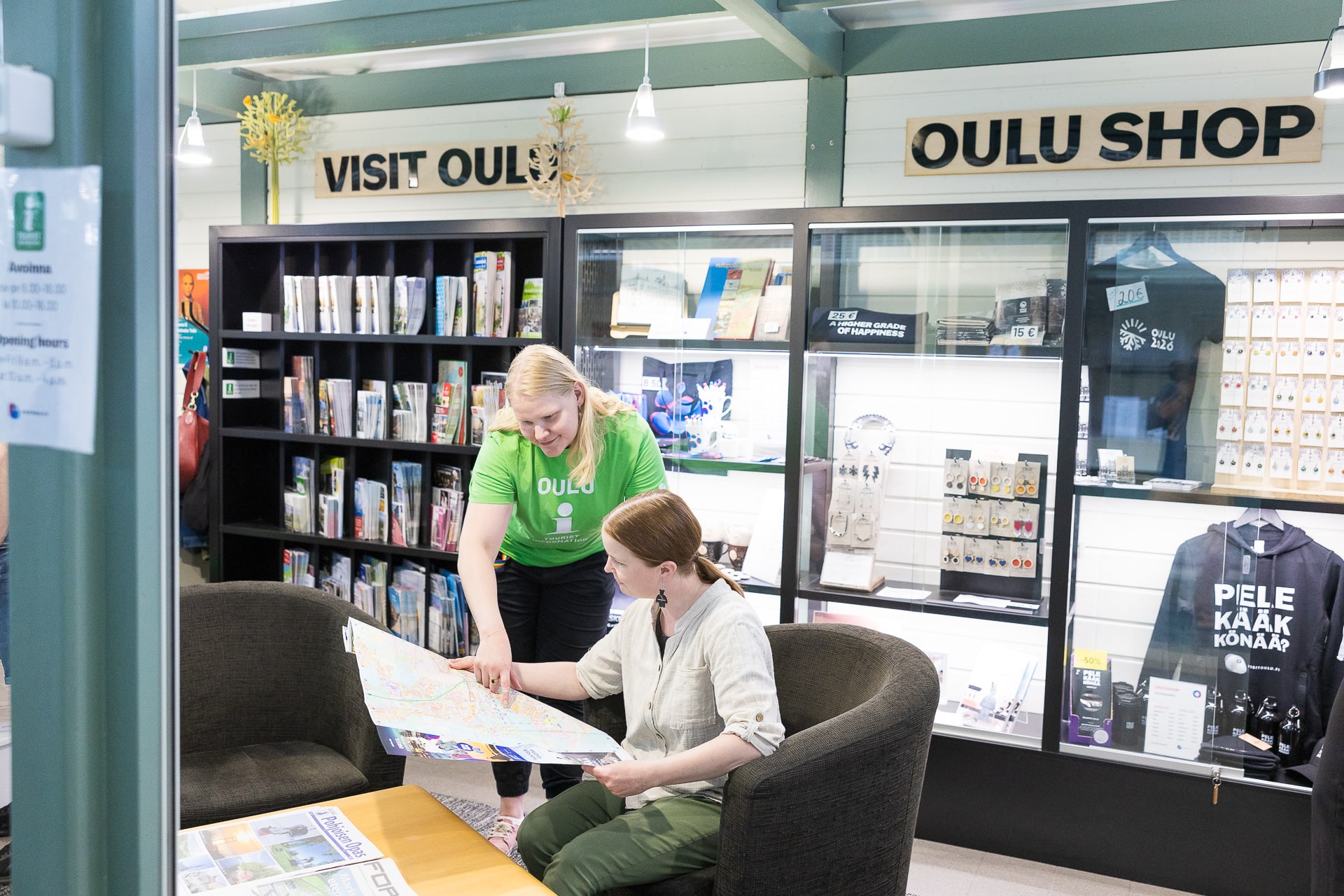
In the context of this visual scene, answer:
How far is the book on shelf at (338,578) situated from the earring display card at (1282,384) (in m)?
3.56

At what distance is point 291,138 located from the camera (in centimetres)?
526

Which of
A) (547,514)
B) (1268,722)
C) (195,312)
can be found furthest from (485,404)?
(1268,722)

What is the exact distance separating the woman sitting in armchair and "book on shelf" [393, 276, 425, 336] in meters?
2.46

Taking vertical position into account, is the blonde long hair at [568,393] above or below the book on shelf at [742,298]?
below

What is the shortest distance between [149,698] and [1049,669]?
10.3ft

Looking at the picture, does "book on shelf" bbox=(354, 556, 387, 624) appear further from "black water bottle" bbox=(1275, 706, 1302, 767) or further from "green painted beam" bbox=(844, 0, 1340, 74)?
"black water bottle" bbox=(1275, 706, 1302, 767)

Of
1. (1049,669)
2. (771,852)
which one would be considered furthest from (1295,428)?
(771,852)

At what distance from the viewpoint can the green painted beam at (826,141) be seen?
13.8ft

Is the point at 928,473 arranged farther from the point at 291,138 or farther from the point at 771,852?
the point at 291,138

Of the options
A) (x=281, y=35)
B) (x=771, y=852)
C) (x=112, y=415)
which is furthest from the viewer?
(x=281, y=35)

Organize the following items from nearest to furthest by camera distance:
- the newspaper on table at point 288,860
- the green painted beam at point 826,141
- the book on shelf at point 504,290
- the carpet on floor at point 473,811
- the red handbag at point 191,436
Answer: the newspaper on table at point 288,860 < the carpet on floor at point 473,811 < the green painted beam at point 826,141 < the book on shelf at point 504,290 < the red handbag at point 191,436

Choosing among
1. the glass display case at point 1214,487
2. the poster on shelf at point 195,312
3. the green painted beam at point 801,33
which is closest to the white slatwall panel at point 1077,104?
the green painted beam at point 801,33

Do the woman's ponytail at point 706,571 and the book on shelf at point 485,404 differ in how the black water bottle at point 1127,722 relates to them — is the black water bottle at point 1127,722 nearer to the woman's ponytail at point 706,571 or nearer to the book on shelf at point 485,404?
the woman's ponytail at point 706,571

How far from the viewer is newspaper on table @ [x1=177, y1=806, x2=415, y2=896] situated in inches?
70.5
